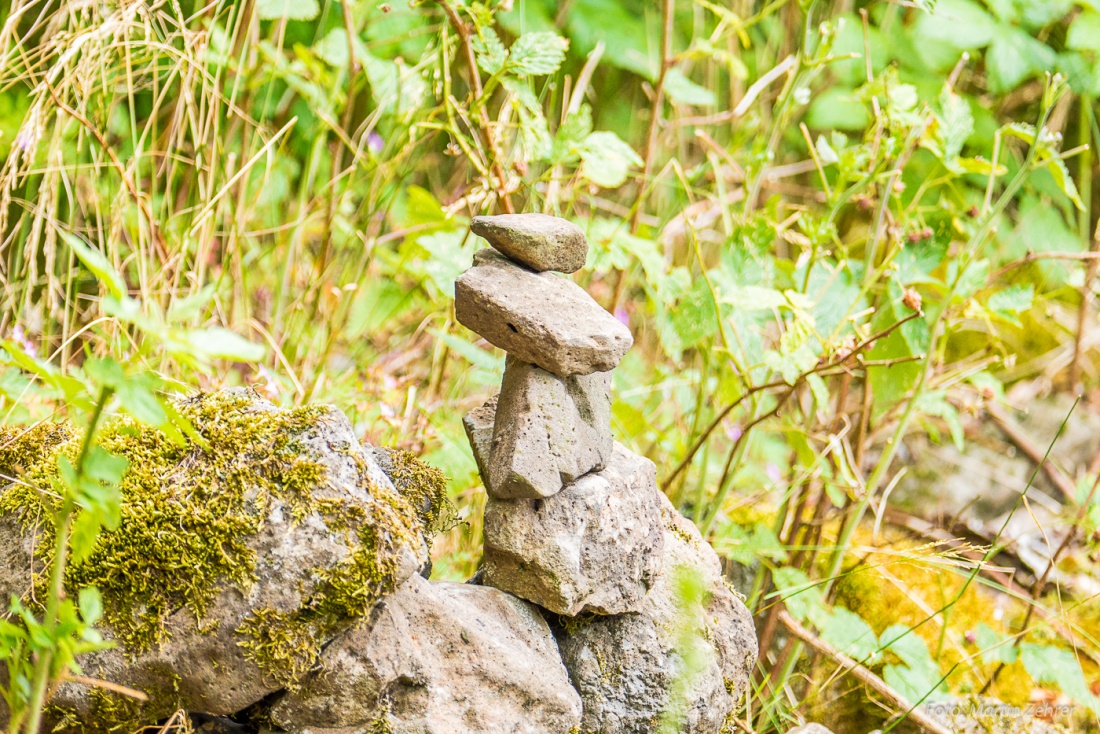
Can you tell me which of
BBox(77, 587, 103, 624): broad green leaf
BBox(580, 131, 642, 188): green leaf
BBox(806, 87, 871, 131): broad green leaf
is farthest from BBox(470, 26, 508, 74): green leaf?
BBox(806, 87, 871, 131): broad green leaf

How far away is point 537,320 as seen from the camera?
129 centimetres

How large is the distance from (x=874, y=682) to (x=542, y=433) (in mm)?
1137

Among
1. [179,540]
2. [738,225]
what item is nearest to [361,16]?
[738,225]

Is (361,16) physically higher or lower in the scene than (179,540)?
higher

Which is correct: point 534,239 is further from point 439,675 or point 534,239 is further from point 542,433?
point 439,675

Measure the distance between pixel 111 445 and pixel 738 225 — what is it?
131 centimetres

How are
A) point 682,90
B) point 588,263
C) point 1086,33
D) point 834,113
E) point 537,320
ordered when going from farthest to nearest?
point 834,113
point 1086,33
point 682,90
point 588,263
point 537,320

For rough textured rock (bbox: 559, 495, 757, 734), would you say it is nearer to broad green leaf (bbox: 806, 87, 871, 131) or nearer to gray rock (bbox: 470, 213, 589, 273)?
gray rock (bbox: 470, 213, 589, 273)

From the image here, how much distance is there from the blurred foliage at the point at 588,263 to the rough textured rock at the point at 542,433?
1.61 feet

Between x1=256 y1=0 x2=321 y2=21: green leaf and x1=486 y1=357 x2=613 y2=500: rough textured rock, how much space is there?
54.0 inches

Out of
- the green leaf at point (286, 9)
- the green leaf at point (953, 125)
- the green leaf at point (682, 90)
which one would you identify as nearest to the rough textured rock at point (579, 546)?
the green leaf at point (953, 125)

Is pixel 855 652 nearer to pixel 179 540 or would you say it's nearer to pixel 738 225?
pixel 738 225

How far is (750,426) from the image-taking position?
1857 mm

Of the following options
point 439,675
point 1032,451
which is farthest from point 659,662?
point 1032,451
